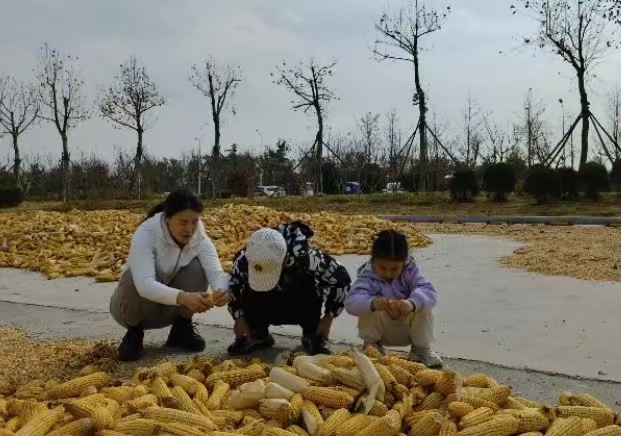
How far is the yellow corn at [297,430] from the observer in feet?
6.90

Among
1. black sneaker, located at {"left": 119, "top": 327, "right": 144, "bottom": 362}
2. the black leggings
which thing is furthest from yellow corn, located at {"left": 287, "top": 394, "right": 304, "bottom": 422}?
black sneaker, located at {"left": 119, "top": 327, "right": 144, "bottom": 362}

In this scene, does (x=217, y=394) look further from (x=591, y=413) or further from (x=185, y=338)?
(x=591, y=413)

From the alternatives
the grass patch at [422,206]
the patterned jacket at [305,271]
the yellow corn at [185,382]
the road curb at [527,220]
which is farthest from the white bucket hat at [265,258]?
the grass patch at [422,206]

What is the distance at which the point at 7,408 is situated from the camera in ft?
7.89

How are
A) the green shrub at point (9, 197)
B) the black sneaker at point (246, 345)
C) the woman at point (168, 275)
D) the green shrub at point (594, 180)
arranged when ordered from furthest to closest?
the green shrub at point (9, 197) < the green shrub at point (594, 180) < the black sneaker at point (246, 345) < the woman at point (168, 275)

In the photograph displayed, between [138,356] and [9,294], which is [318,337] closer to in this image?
Result: [138,356]

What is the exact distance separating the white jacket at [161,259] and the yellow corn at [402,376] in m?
1.09

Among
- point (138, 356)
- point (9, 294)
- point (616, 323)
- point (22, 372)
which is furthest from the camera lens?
point (9, 294)

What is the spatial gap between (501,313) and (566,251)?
3.37 meters

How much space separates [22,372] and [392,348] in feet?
5.74

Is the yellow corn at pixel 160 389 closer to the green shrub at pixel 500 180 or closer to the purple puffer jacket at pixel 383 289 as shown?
the purple puffer jacket at pixel 383 289

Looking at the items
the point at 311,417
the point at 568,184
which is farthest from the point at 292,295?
the point at 568,184

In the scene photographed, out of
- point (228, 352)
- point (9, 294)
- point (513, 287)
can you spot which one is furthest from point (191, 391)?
point (9, 294)

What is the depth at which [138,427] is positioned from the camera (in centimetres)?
210
